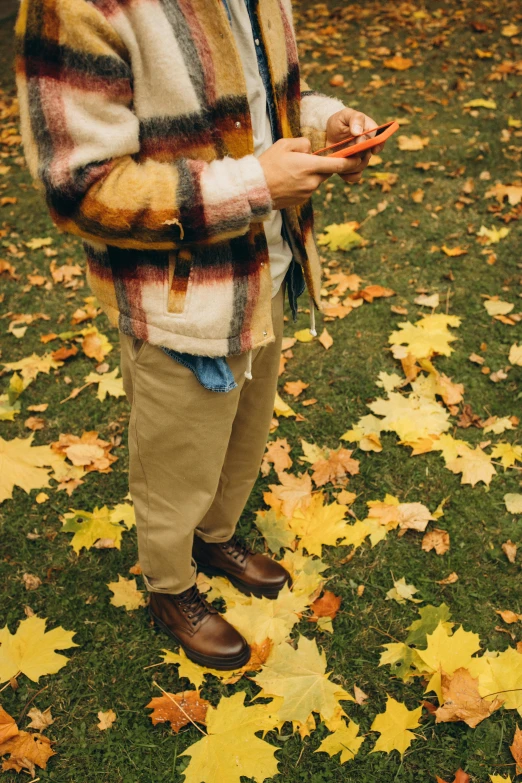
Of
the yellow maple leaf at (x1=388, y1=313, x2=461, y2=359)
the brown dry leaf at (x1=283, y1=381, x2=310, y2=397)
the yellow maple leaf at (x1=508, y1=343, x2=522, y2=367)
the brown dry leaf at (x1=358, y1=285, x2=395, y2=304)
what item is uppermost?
the brown dry leaf at (x1=358, y1=285, x2=395, y2=304)

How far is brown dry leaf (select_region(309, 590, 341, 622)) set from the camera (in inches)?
86.8

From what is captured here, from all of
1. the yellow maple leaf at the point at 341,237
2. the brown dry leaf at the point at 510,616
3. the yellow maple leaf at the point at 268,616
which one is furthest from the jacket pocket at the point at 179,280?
the yellow maple leaf at the point at 341,237

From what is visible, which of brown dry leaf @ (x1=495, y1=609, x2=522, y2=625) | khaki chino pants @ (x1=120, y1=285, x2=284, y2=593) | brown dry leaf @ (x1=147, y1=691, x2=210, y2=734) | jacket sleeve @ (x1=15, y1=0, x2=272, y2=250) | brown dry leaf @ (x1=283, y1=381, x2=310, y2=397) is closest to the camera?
jacket sleeve @ (x1=15, y1=0, x2=272, y2=250)

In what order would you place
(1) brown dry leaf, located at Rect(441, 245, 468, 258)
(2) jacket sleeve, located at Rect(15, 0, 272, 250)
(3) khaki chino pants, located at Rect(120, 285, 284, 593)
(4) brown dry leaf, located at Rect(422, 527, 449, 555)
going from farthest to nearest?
1. (1) brown dry leaf, located at Rect(441, 245, 468, 258)
2. (4) brown dry leaf, located at Rect(422, 527, 449, 555)
3. (3) khaki chino pants, located at Rect(120, 285, 284, 593)
4. (2) jacket sleeve, located at Rect(15, 0, 272, 250)

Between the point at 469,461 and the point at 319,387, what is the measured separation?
844 mm

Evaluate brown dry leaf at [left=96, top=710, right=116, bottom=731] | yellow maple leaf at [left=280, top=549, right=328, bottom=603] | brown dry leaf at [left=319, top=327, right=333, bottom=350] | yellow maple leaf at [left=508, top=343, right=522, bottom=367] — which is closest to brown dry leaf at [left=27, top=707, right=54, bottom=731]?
brown dry leaf at [left=96, top=710, right=116, bottom=731]

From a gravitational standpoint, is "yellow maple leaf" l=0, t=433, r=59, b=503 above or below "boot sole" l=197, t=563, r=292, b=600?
above

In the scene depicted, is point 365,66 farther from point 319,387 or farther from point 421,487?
point 421,487

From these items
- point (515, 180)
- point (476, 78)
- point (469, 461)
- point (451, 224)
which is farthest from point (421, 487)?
point (476, 78)

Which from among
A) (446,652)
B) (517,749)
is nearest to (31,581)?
(446,652)

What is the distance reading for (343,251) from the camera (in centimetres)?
410

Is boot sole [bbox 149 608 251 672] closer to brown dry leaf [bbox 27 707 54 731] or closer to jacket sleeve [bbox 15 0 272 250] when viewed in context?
brown dry leaf [bbox 27 707 54 731]

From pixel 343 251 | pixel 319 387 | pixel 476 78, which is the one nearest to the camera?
pixel 319 387

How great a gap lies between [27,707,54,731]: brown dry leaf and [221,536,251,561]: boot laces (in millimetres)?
776
